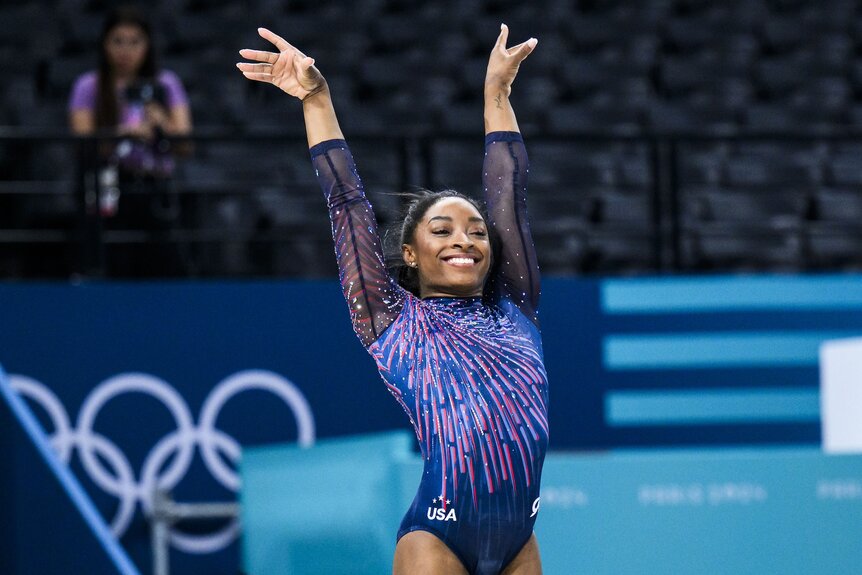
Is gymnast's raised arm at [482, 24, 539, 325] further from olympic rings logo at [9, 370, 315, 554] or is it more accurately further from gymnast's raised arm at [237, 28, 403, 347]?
olympic rings logo at [9, 370, 315, 554]

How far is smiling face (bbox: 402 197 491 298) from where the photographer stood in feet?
11.4

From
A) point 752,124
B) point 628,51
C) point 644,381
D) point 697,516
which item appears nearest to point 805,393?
point 644,381

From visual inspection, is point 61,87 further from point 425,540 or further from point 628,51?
point 425,540

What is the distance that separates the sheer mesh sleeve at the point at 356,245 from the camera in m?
3.39

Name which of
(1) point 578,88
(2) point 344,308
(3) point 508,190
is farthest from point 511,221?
(1) point 578,88

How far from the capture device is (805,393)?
6.57 m

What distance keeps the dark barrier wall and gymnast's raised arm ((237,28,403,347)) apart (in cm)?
293

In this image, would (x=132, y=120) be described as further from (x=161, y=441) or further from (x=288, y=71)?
(x=288, y=71)

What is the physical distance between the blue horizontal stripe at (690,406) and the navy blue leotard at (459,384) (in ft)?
10.1

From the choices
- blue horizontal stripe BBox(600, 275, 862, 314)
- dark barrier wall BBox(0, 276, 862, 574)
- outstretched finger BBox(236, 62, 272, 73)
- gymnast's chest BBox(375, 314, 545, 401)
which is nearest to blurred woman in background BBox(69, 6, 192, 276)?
dark barrier wall BBox(0, 276, 862, 574)

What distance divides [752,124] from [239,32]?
3.43 meters

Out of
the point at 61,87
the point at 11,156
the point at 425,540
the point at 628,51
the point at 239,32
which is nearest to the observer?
the point at 425,540

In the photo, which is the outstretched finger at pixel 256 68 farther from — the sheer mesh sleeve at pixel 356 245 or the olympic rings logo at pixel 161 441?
the olympic rings logo at pixel 161 441

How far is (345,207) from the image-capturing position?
3.40m
